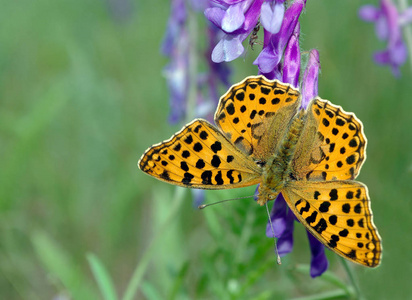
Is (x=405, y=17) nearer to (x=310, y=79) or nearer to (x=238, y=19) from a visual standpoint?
(x=310, y=79)

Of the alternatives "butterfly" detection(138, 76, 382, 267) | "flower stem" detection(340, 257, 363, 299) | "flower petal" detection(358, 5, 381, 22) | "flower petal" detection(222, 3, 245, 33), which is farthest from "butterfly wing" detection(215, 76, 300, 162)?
"flower petal" detection(358, 5, 381, 22)

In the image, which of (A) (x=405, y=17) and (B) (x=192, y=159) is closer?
(B) (x=192, y=159)

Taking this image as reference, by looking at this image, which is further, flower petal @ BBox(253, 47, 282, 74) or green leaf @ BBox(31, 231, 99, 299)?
green leaf @ BBox(31, 231, 99, 299)

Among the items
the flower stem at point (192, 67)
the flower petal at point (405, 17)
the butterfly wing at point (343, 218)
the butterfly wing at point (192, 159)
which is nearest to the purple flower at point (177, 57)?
the flower stem at point (192, 67)

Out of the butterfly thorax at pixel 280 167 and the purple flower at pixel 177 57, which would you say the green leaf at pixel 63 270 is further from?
the butterfly thorax at pixel 280 167

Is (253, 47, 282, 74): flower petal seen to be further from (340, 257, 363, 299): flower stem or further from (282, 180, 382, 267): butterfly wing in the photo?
(340, 257, 363, 299): flower stem

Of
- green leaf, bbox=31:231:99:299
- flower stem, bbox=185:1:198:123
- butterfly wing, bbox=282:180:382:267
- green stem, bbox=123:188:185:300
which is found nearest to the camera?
butterfly wing, bbox=282:180:382:267

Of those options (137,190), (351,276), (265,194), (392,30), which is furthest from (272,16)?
(137,190)
